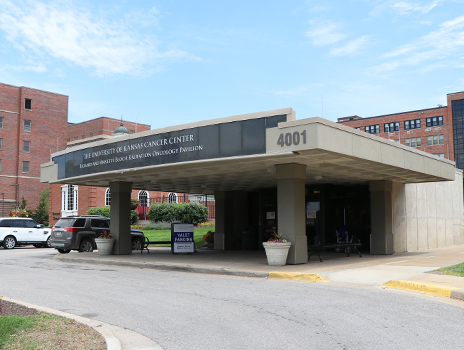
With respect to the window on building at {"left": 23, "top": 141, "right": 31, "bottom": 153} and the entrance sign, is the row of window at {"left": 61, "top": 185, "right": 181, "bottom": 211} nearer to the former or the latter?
A: the window on building at {"left": 23, "top": 141, "right": 31, "bottom": 153}

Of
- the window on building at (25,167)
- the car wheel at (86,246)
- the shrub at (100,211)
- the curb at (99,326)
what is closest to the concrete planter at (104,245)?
the car wheel at (86,246)

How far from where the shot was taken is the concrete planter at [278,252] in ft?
50.0

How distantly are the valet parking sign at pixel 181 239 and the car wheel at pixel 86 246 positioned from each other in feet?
14.8

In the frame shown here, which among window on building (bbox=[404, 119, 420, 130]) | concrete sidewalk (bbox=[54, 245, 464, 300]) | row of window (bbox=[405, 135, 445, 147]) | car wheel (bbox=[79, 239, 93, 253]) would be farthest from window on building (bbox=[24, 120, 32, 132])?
window on building (bbox=[404, 119, 420, 130])

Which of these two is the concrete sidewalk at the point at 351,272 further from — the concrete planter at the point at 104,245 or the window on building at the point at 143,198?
the window on building at the point at 143,198

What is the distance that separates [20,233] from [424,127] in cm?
7268

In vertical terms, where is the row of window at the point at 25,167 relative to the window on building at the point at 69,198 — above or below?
above

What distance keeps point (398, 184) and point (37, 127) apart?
56.4m

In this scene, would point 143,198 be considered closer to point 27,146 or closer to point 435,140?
point 27,146

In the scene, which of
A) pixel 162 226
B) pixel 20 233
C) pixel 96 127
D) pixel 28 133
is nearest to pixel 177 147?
pixel 20 233

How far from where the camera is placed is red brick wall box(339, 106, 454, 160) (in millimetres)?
80500

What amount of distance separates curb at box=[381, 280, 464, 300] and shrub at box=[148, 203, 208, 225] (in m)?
30.4

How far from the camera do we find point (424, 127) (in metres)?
84.3

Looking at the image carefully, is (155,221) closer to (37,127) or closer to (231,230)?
(231,230)
